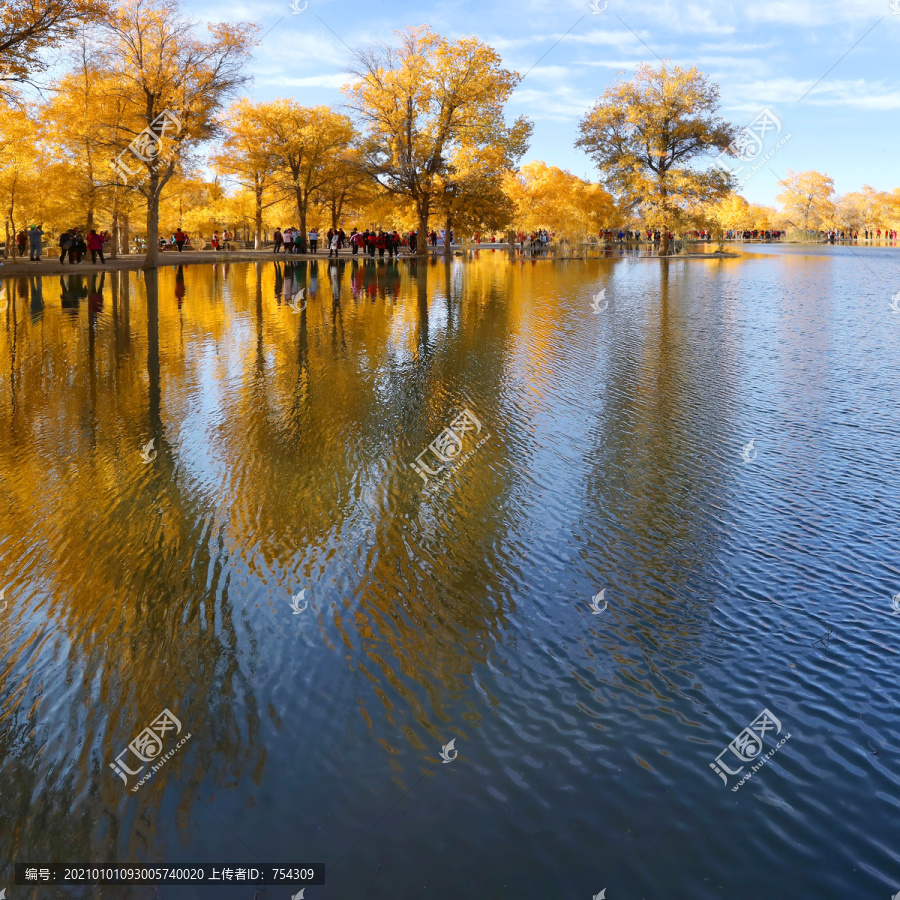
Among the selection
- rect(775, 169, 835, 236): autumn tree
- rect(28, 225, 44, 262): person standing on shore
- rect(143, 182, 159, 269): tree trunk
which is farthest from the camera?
rect(775, 169, 835, 236): autumn tree

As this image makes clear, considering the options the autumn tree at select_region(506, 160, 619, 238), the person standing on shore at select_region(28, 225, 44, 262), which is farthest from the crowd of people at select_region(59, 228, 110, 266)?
the autumn tree at select_region(506, 160, 619, 238)

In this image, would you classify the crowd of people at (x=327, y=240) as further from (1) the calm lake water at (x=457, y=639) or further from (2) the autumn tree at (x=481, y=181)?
(1) the calm lake water at (x=457, y=639)

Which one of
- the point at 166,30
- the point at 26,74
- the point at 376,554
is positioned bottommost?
the point at 376,554

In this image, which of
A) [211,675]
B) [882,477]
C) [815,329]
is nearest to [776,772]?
[211,675]

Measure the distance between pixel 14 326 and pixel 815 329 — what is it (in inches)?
623

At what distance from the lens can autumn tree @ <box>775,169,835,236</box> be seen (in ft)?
498

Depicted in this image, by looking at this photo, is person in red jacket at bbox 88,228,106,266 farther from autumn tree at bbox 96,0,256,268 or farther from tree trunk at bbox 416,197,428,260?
tree trunk at bbox 416,197,428,260

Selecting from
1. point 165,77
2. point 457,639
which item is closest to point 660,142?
point 165,77

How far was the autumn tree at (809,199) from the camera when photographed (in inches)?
5974

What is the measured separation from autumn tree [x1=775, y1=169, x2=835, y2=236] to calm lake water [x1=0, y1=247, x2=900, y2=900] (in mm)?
160523

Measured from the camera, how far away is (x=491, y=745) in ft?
11.4

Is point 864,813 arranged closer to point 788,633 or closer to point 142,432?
point 788,633

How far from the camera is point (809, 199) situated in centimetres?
15300

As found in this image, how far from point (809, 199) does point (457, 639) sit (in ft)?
557
